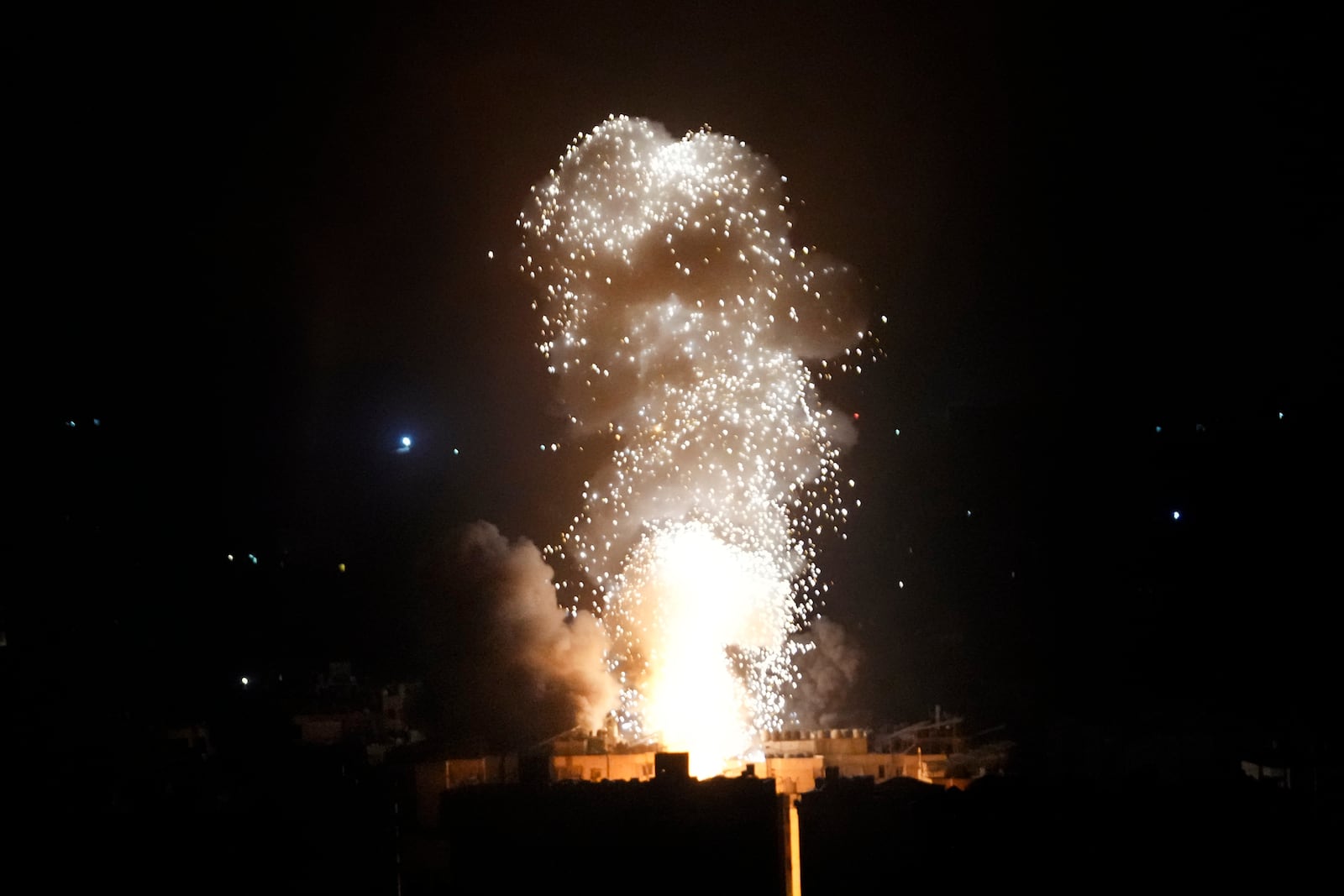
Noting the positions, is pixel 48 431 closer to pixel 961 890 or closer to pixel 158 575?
pixel 158 575

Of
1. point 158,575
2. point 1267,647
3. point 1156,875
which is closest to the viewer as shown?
point 1156,875

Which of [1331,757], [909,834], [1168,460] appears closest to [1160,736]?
[1331,757]

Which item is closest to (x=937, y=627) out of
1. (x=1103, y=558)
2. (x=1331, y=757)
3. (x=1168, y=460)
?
(x=1103, y=558)

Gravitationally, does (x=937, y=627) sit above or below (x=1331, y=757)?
above

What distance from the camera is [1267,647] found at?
30.8 metres

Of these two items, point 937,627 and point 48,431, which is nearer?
point 48,431

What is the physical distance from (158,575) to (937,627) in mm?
19340

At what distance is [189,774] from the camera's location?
76.3 ft

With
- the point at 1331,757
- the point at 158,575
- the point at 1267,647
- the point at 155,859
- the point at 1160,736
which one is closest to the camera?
the point at 155,859

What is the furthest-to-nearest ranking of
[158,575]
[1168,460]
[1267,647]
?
[1168,460], [158,575], [1267,647]

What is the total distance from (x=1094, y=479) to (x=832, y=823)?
→ 961 inches

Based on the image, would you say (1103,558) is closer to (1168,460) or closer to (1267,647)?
(1168,460)

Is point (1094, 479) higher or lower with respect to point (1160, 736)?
higher

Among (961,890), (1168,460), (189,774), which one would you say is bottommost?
(961,890)
